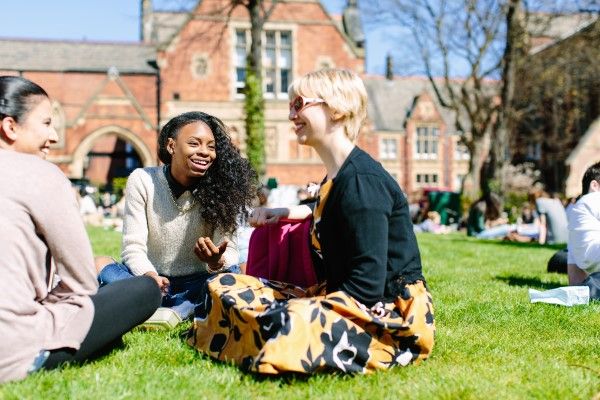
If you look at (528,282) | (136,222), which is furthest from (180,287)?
(528,282)

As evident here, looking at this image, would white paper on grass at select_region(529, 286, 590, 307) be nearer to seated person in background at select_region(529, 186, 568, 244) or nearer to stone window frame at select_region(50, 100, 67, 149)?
seated person in background at select_region(529, 186, 568, 244)

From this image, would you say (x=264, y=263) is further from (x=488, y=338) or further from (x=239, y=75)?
(x=239, y=75)

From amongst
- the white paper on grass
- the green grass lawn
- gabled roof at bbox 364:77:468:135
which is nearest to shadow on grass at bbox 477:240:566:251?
the white paper on grass

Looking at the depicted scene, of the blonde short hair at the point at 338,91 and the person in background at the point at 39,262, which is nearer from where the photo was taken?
the person in background at the point at 39,262

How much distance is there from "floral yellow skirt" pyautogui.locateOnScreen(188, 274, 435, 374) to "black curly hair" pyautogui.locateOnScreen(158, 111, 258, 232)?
1.00 meters

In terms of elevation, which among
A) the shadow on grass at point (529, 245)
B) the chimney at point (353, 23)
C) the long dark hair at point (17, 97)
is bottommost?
the shadow on grass at point (529, 245)

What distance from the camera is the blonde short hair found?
3330mm

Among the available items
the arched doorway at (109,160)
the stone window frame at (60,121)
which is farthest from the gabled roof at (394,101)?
the stone window frame at (60,121)

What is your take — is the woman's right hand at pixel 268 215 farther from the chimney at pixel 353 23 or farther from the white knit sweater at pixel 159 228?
the chimney at pixel 353 23

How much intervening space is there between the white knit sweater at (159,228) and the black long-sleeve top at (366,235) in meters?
1.43

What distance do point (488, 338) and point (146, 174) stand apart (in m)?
2.40

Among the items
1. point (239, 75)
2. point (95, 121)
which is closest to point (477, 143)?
point (239, 75)

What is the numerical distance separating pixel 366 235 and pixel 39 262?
1411 mm

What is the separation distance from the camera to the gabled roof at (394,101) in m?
46.3
